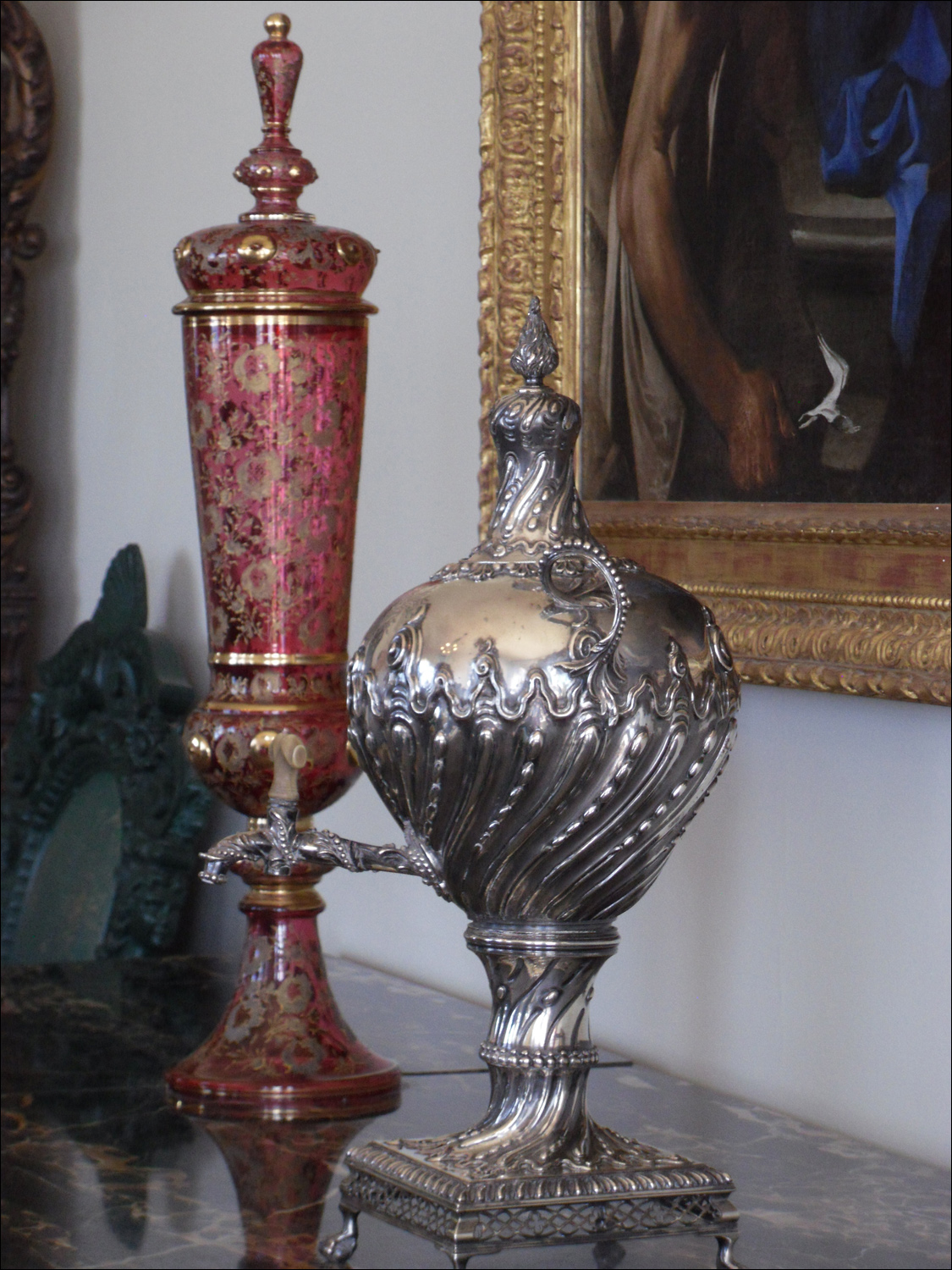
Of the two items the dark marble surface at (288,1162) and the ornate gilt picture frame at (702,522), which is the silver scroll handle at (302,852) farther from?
the ornate gilt picture frame at (702,522)

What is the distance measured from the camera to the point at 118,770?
2783 millimetres

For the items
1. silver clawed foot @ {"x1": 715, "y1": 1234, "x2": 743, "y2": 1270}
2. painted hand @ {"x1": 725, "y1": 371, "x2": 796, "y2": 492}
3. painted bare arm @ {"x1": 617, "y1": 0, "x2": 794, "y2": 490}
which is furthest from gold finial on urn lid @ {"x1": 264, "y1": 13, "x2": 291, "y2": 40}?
silver clawed foot @ {"x1": 715, "y1": 1234, "x2": 743, "y2": 1270}

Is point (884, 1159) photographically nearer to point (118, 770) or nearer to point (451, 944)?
point (451, 944)

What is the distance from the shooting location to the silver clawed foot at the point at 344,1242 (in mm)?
1109

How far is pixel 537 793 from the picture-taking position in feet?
3.15

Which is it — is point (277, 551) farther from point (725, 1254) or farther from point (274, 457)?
point (725, 1254)

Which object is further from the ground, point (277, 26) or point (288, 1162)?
point (277, 26)

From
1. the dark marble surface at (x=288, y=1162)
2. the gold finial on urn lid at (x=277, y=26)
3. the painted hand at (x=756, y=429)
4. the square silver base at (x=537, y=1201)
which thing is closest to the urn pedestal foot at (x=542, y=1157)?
the square silver base at (x=537, y=1201)

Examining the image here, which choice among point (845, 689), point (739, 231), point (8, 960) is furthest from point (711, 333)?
point (8, 960)

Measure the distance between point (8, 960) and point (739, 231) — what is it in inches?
67.7

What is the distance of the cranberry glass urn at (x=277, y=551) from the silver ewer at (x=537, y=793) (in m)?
0.53

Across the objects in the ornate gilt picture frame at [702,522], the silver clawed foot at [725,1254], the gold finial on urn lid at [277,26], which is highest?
the gold finial on urn lid at [277,26]

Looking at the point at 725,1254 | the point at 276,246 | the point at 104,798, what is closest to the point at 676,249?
the point at 276,246

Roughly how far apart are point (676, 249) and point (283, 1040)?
2.61ft
